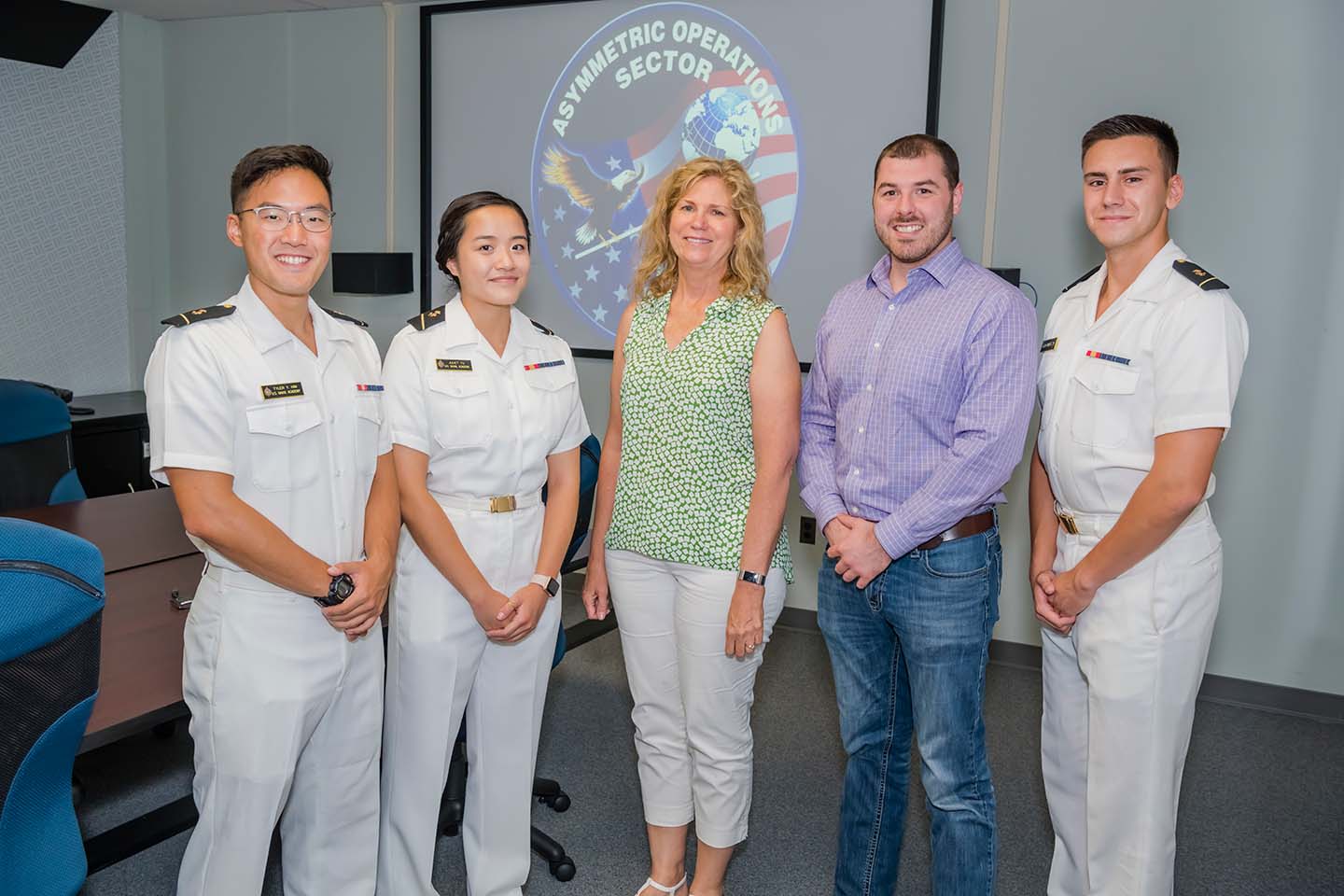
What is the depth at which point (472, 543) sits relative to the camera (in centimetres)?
230

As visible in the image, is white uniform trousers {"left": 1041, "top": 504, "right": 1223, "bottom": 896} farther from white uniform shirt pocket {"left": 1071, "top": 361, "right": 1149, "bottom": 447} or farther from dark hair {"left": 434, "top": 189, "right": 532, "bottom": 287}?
dark hair {"left": 434, "top": 189, "right": 532, "bottom": 287}

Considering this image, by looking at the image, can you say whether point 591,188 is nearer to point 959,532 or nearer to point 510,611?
point 510,611

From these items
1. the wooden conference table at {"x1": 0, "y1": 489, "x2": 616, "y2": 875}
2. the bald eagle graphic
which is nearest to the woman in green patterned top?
the wooden conference table at {"x1": 0, "y1": 489, "x2": 616, "y2": 875}

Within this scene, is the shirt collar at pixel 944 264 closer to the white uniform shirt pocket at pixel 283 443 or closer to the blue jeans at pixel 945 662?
the blue jeans at pixel 945 662

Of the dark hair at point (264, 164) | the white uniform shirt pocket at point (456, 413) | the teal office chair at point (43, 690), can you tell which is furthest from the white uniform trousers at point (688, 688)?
the teal office chair at point (43, 690)

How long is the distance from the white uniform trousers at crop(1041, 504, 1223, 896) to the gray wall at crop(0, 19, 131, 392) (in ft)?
18.0

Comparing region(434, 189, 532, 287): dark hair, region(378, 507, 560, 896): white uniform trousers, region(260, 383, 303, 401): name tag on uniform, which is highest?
region(434, 189, 532, 287): dark hair

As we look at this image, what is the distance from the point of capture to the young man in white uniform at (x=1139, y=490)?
2.04 meters

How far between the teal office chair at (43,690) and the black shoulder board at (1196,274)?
6.45 ft

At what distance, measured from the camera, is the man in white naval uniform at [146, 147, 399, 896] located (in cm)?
190

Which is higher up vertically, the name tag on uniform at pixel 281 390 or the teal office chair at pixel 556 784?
the name tag on uniform at pixel 281 390

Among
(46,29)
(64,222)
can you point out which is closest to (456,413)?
(64,222)

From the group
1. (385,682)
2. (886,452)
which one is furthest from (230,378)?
(886,452)

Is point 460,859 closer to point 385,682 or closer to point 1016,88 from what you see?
point 385,682
